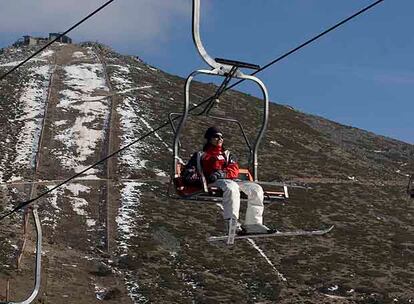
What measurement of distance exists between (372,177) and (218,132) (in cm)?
6186

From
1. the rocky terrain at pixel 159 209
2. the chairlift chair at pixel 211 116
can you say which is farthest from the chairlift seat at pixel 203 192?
the rocky terrain at pixel 159 209

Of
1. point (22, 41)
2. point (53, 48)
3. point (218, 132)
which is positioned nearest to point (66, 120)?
point (53, 48)

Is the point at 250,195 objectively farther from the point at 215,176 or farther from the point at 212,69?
the point at 212,69

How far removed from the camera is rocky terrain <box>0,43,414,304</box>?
132 feet

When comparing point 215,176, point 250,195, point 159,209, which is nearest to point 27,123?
point 159,209

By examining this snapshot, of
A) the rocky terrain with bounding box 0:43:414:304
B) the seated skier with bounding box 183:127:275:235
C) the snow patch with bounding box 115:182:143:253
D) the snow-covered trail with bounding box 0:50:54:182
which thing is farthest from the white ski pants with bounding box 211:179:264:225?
the snow-covered trail with bounding box 0:50:54:182

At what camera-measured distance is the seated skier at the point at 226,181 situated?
43.9 ft

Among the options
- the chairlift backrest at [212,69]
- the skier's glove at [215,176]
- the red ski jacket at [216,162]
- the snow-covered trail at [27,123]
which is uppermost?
the snow-covered trail at [27,123]

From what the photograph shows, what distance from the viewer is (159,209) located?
52531 millimetres

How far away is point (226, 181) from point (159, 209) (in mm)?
39191

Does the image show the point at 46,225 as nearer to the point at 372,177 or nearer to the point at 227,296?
the point at 227,296

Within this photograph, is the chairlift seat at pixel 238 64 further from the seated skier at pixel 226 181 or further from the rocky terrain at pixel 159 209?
the rocky terrain at pixel 159 209

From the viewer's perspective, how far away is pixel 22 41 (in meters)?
113

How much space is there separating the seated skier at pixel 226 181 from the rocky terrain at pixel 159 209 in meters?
20.5
